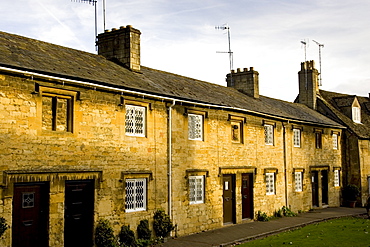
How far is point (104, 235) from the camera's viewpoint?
619 inches

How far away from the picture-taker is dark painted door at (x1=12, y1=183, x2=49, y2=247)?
13.7 m

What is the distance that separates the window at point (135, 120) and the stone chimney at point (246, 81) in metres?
13.6

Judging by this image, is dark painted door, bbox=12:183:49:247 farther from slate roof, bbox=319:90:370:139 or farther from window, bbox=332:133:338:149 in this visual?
slate roof, bbox=319:90:370:139

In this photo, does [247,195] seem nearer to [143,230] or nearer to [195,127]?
[195,127]

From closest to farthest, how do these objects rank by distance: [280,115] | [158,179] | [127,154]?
[127,154], [158,179], [280,115]

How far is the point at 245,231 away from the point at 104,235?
25.1 ft

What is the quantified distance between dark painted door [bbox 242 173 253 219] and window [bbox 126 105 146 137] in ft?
27.1

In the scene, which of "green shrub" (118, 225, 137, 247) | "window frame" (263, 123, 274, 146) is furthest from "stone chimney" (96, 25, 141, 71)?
"window frame" (263, 123, 274, 146)

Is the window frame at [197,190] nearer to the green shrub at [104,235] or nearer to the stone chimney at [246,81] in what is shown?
the green shrub at [104,235]

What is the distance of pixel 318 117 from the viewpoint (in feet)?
114

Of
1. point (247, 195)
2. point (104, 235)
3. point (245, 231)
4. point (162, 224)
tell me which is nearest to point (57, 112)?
point (104, 235)

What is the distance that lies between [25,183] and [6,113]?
7.22 feet

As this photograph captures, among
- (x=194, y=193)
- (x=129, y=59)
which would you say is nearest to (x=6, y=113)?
(x=129, y=59)

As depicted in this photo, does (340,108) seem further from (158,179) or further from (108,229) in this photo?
(108,229)
